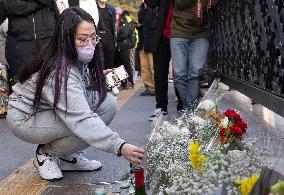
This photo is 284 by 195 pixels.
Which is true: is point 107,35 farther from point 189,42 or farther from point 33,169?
point 33,169

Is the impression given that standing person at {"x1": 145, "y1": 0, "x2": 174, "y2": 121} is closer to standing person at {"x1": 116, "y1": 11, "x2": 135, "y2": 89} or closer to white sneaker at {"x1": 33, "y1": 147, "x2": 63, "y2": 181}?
white sneaker at {"x1": 33, "y1": 147, "x2": 63, "y2": 181}

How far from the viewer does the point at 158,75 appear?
722 centimetres

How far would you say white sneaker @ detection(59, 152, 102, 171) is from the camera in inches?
182

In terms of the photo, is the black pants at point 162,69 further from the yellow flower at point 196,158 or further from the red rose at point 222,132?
the yellow flower at point 196,158

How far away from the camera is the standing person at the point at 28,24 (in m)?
6.09

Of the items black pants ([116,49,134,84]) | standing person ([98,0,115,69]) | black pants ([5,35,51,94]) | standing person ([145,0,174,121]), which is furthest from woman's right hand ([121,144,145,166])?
black pants ([116,49,134,84])

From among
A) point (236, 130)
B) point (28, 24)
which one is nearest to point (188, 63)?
point (28, 24)

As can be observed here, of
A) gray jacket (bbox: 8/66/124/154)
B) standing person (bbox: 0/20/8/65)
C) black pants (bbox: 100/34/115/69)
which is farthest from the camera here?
black pants (bbox: 100/34/115/69)

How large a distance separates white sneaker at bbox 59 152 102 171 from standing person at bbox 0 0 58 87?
68.5 inches

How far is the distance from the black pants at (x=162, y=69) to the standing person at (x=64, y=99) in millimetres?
2638

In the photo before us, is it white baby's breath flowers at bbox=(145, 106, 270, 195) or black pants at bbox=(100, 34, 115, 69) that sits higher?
white baby's breath flowers at bbox=(145, 106, 270, 195)

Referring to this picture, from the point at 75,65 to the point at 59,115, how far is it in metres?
0.37

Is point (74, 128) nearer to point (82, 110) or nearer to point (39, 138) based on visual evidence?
point (82, 110)

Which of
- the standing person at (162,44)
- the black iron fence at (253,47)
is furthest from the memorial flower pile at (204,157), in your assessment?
the standing person at (162,44)
